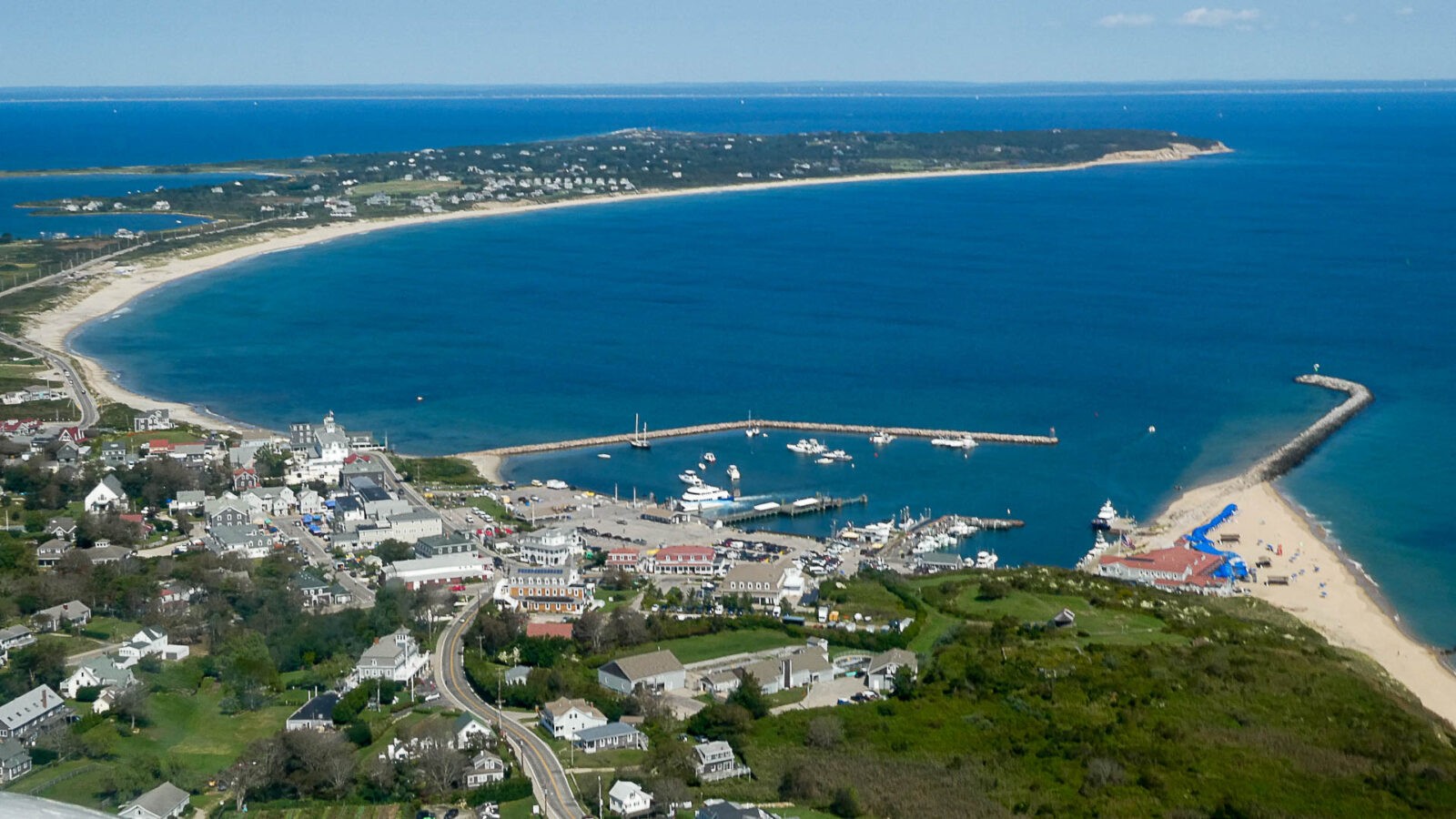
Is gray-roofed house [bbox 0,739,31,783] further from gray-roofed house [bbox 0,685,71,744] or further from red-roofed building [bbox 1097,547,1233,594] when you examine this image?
red-roofed building [bbox 1097,547,1233,594]

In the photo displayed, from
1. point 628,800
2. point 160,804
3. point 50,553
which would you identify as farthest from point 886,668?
point 50,553

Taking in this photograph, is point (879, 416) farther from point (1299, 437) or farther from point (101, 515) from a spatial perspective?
point (101, 515)

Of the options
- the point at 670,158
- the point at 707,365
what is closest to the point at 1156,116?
the point at 670,158

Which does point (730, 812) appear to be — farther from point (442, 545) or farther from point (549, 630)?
point (442, 545)

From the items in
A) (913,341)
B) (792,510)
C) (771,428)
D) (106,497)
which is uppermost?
(106,497)

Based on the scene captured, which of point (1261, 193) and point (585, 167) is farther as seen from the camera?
point (585, 167)

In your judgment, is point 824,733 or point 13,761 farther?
point 824,733
